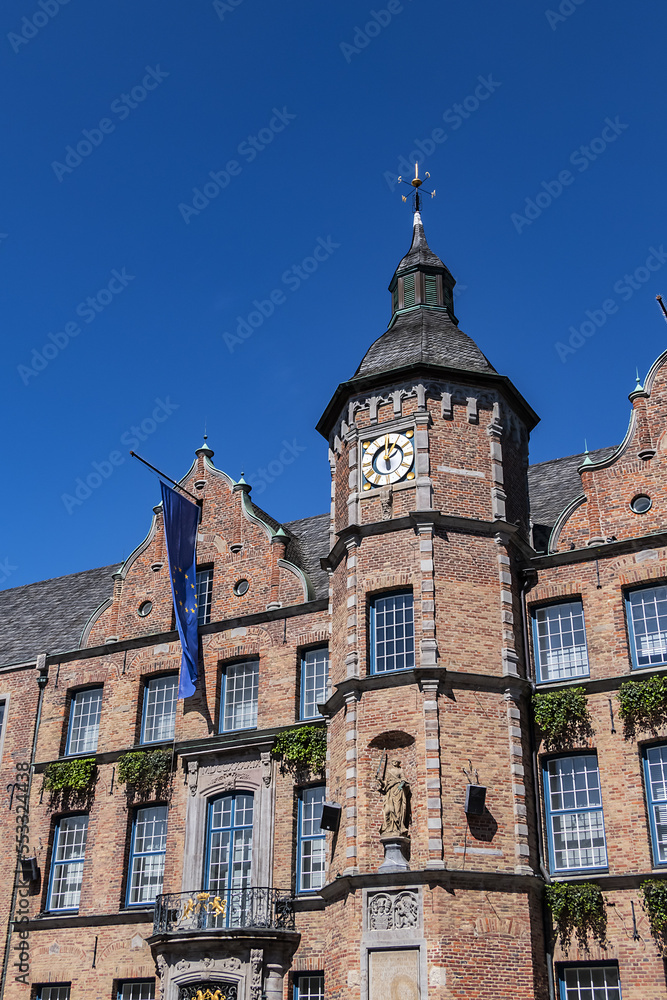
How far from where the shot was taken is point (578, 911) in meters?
20.5

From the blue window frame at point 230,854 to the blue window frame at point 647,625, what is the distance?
29.8 ft

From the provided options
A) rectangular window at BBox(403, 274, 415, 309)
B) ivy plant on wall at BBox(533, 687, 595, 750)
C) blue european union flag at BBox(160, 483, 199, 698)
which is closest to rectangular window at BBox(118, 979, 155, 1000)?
blue european union flag at BBox(160, 483, 199, 698)

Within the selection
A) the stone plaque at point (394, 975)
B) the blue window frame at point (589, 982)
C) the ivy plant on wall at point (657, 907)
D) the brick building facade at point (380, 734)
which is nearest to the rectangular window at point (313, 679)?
the brick building facade at point (380, 734)

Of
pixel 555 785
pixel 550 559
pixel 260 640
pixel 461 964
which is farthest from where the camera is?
pixel 260 640

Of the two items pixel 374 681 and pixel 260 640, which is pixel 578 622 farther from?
pixel 260 640

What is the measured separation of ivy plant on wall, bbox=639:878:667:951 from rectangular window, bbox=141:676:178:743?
38.2ft

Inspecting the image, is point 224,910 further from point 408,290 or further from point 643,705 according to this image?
point 408,290

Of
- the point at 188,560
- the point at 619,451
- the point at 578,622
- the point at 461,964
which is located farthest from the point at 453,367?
the point at 461,964

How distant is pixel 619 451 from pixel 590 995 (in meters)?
10.9

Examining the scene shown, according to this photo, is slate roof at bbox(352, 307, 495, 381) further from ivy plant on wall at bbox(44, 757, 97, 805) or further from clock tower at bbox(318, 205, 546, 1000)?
ivy plant on wall at bbox(44, 757, 97, 805)

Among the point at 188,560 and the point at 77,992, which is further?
the point at 188,560

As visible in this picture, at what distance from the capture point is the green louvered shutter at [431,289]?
29.4 meters

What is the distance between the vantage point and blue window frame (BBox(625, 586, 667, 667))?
2219cm

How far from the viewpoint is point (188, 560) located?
2744 cm
